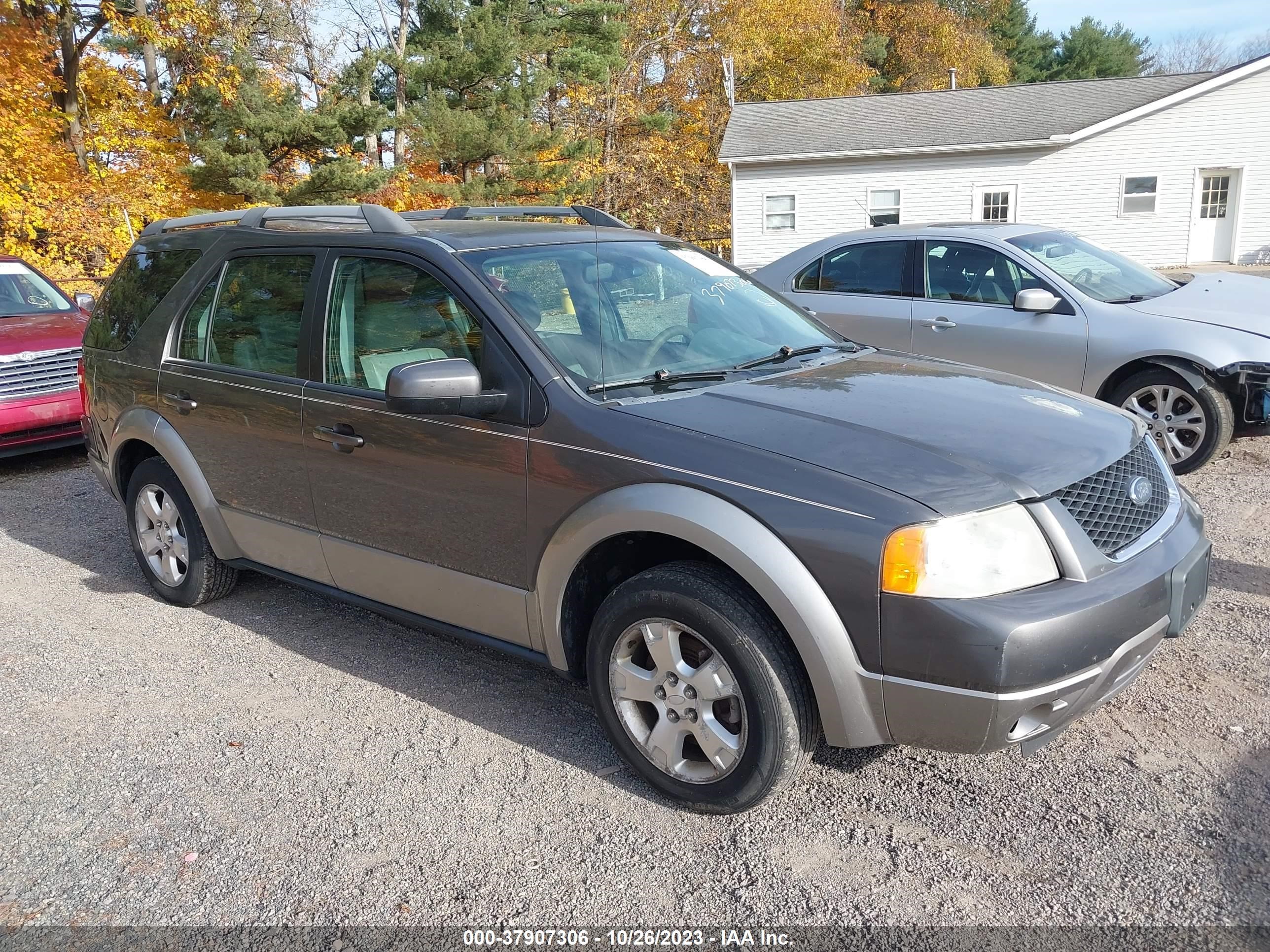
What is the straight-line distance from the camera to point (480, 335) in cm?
350

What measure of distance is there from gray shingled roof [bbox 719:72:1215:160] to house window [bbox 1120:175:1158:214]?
1.65 meters

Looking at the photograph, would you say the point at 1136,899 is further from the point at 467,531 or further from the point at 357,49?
the point at 357,49

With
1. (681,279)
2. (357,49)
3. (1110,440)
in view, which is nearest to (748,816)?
(1110,440)

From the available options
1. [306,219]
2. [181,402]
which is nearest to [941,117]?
[306,219]

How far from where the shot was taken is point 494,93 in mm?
24094

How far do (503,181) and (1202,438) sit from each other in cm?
2029

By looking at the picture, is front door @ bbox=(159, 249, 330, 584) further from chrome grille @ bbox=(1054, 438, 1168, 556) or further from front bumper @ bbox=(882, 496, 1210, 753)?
chrome grille @ bbox=(1054, 438, 1168, 556)

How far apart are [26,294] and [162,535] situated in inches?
230

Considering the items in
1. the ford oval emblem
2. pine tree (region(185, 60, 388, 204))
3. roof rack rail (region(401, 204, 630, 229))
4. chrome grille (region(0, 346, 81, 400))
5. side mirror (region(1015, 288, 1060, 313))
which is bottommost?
chrome grille (region(0, 346, 81, 400))

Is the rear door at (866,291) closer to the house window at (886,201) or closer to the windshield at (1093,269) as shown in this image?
the windshield at (1093,269)

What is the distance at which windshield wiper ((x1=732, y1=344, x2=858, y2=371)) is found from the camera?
3.72 metres

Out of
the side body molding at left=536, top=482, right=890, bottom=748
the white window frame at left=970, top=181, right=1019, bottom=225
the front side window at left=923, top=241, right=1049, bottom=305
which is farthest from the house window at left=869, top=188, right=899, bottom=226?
the side body molding at left=536, top=482, right=890, bottom=748

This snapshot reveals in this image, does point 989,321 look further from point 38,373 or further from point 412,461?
point 38,373

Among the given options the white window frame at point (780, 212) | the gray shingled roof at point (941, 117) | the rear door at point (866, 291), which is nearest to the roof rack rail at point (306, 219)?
the rear door at point (866, 291)
